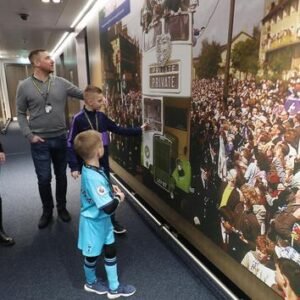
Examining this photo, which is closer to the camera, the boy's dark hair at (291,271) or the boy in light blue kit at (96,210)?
the boy's dark hair at (291,271)

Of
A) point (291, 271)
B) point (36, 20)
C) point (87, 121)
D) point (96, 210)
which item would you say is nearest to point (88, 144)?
point (96, 210)

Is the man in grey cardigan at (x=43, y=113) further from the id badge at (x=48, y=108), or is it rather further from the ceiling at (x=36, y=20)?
the ceiling at (x=36, y=20)

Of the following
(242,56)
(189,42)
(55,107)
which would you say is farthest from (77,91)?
(242,56)

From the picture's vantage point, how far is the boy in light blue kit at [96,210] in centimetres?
159

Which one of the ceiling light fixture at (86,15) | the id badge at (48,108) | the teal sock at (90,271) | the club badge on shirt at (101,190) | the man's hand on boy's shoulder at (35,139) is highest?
the ceiling light fixture at (86,15)

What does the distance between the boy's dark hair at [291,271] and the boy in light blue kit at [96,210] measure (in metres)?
0.88

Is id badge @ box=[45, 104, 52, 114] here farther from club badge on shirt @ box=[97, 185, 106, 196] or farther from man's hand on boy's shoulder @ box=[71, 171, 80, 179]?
club badge on shirt @ box=[97, 185, 106, 196]

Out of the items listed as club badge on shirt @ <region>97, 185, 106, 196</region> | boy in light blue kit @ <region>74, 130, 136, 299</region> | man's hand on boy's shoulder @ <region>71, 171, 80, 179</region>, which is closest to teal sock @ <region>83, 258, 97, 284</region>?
boy in light blue kit @ <region>74, 130, 136, 299</region>

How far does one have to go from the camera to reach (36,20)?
4.84 metres

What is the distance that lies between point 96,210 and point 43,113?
1.27 m

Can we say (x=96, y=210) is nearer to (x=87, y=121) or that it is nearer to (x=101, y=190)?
(x=101, y=190)

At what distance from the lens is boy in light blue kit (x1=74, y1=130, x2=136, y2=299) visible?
1.59 m

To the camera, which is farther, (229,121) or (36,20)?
(36,20)

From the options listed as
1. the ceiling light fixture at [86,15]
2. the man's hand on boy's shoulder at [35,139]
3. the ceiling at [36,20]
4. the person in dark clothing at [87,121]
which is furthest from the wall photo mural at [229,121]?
the ceiling at [36,20]
